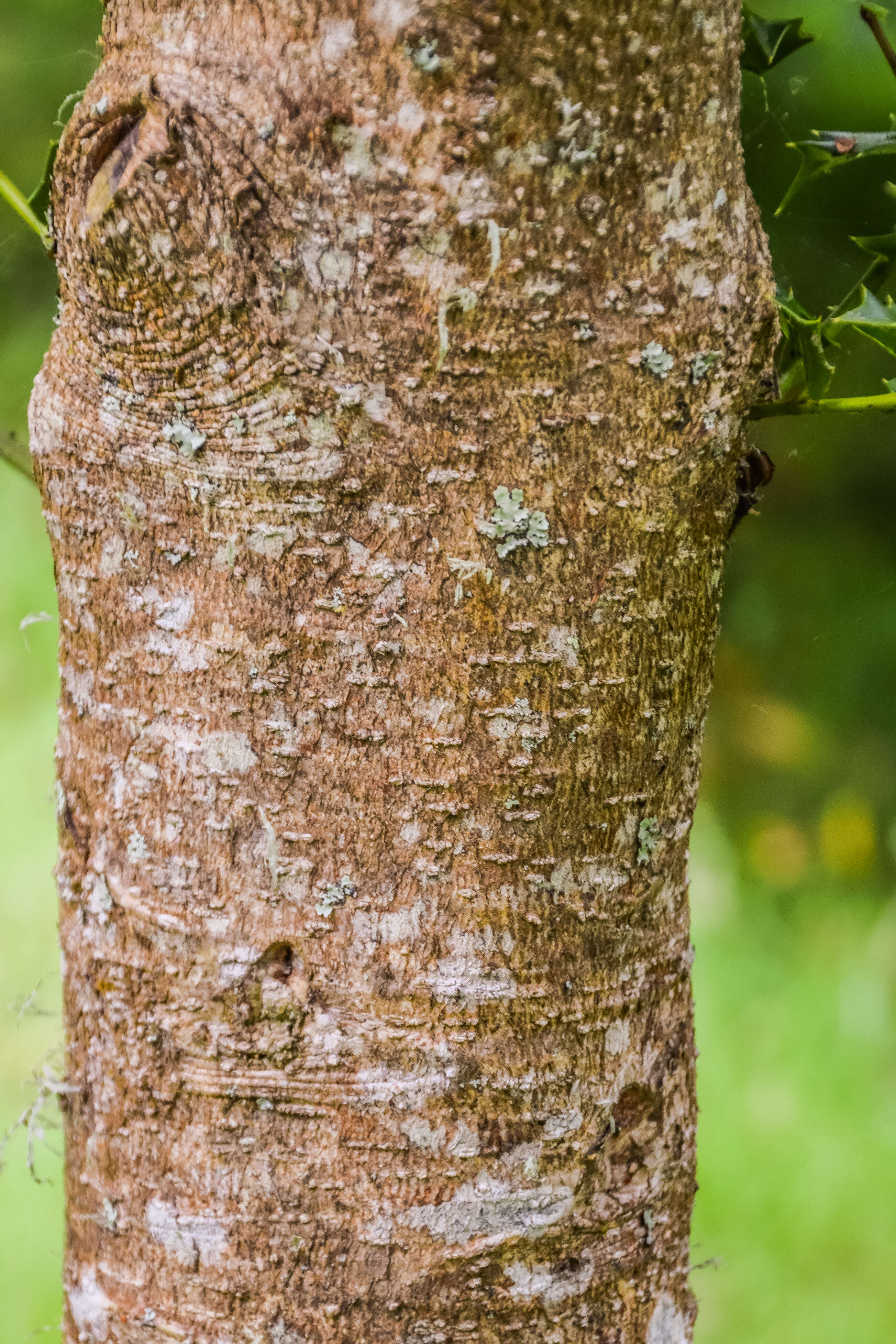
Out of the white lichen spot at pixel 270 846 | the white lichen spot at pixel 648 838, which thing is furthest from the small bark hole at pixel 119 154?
the white lichen spot at pixel 648 838

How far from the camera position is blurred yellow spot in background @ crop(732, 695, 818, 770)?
2025 mm

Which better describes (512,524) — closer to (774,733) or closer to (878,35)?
(878,35)

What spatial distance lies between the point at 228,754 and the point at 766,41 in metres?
0.65

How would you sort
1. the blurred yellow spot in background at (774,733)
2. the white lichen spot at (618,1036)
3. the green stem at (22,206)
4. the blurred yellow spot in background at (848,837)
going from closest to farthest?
the white lichen spot at (618,1036), the green stem at (22,206), the blurred yellow spot in background at (774,733), the blurred yellow spot in background at (848,837)

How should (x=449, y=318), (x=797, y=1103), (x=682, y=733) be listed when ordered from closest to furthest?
(x=449, y=318) → (x=682, y=733) → (x=797, y=1103)

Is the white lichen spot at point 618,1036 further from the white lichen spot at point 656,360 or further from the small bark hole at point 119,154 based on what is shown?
the small bark hole at point 119,154

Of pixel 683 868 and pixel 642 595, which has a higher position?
pixel 642 595

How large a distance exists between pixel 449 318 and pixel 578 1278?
1.72 feet

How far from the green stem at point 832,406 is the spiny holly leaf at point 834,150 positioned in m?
0.19

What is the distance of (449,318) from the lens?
562 mm

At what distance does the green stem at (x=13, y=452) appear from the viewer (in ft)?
3.18

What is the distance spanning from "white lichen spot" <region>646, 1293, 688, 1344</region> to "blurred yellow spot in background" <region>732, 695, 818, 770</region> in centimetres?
142

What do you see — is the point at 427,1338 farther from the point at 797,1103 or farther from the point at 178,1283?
the point at 797,1103

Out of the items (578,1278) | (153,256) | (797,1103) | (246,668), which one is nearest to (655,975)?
(578,1278)
